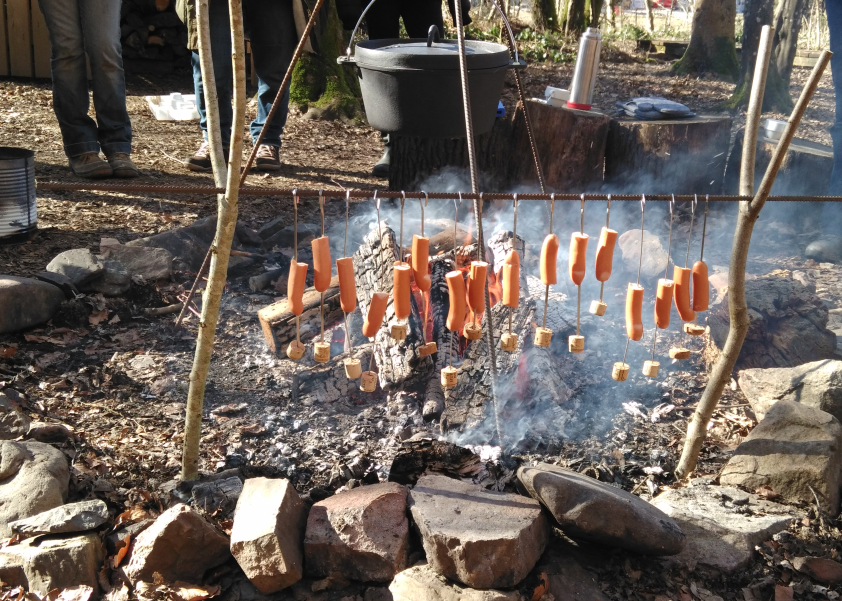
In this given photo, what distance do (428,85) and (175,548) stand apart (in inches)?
102

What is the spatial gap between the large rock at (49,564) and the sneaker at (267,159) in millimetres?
4631

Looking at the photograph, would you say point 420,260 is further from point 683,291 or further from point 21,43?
point 21,43

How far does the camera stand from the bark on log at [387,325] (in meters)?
3.66

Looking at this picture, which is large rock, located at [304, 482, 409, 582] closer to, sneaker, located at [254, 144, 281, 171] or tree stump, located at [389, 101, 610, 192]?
tree stump, located at [389, 101, 610, 192]

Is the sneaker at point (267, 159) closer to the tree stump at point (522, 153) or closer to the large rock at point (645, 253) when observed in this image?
the tree stump at point (522, 153)

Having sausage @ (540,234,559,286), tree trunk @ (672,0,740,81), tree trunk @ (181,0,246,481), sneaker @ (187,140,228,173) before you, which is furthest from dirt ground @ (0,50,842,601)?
tree trunk @ (672,0,740,81)

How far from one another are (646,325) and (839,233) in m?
2.73

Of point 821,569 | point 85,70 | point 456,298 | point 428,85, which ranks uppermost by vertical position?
point 85,70

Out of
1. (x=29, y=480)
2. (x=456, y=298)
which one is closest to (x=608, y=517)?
(x=456, y=298)

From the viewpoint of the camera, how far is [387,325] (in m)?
3.85

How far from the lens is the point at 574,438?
340 cm

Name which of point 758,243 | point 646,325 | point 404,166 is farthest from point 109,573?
point 758,243

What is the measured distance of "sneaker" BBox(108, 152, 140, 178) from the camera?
5805 mm

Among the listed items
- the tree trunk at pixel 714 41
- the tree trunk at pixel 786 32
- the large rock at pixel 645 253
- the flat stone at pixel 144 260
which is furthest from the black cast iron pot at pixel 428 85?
the tree trunk at pixel 714 41
